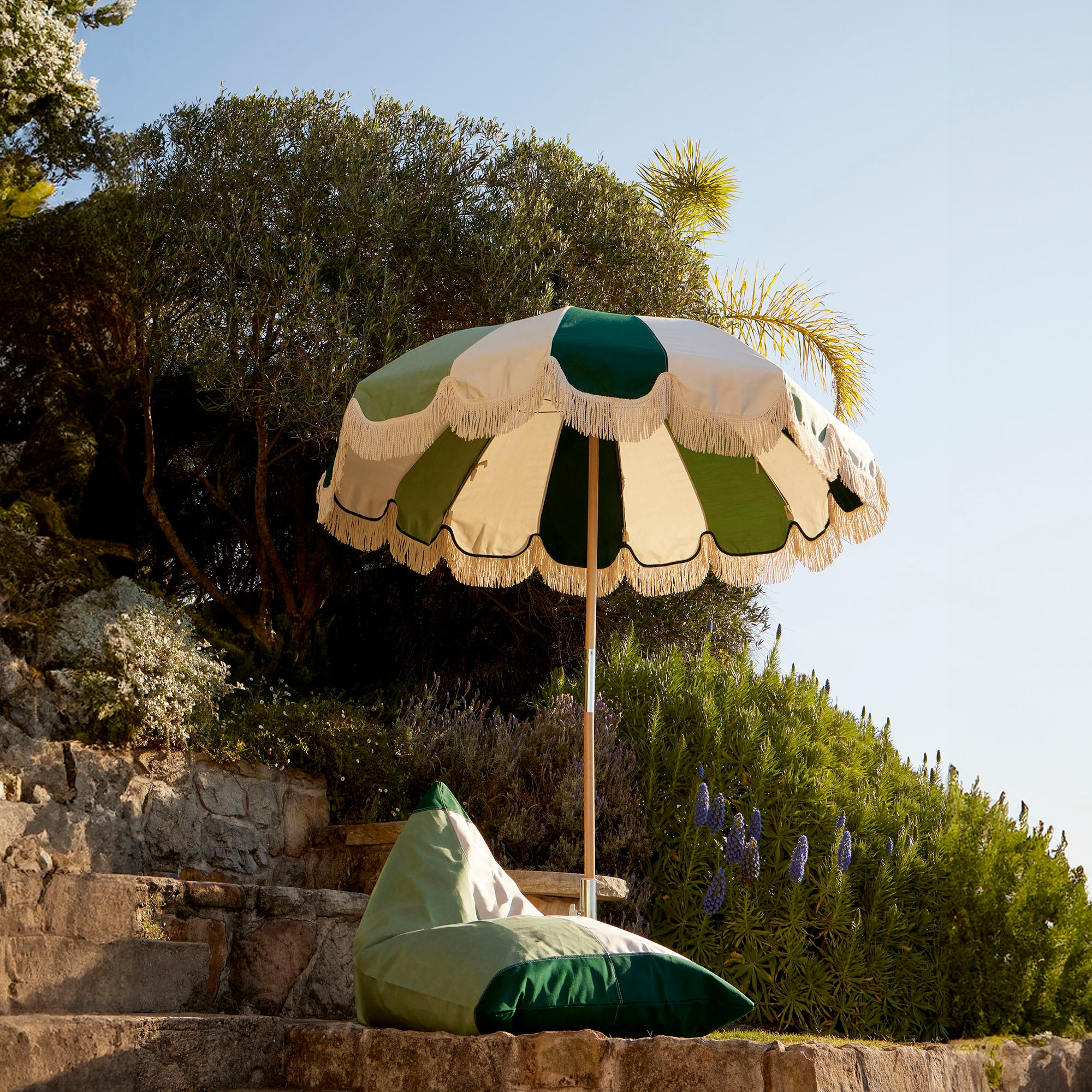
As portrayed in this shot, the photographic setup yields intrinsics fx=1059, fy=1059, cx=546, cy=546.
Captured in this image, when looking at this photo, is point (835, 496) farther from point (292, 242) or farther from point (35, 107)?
point (35, 107)

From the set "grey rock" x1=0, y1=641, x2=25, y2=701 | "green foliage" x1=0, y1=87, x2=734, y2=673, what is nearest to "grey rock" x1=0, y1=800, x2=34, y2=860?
"grey rock" x1=0, y1=641, x2=25, y2=701

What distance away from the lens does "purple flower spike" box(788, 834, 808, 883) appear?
4887 millimetres

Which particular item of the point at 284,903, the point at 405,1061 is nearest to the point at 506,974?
the point at 405,1061

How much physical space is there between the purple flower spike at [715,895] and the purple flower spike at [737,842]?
0.26 feet

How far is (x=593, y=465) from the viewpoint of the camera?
165 inches

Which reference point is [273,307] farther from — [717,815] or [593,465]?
[717,815]

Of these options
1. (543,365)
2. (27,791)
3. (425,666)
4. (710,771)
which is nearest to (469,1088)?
(543,365)

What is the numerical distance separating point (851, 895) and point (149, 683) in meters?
3.59

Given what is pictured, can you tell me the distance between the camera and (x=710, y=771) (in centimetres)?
577

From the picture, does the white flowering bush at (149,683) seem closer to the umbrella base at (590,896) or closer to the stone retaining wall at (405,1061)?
the stone retaining wall at (405,1061)

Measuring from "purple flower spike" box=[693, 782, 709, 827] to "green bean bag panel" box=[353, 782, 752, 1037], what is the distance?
2.25 m

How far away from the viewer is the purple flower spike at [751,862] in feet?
16.5

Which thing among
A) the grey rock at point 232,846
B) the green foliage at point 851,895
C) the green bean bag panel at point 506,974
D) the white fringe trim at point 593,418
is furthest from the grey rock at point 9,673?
the green foliage at point 851,895

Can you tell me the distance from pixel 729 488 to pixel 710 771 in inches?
73.8
